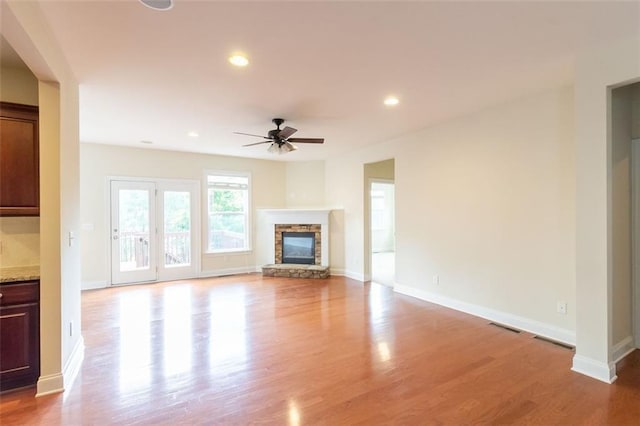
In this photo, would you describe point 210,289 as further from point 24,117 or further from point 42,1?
point 42,1

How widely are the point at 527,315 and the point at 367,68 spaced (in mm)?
3251

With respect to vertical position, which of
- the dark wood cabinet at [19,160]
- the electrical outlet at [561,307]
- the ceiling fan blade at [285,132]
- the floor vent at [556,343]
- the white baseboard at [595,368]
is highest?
the ceiling fan blade at [285,132]

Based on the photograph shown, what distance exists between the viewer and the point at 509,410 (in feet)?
7.11

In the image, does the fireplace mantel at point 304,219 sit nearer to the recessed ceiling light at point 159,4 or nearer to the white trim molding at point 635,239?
the white trim molding at point 635,239

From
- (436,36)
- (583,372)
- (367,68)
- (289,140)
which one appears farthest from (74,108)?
(583,372)

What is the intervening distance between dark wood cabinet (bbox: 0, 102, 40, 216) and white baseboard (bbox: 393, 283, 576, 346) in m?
4.77

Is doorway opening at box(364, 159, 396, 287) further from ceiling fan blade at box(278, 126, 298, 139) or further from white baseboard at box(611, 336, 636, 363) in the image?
white baseboard at box(611, 336, 636, 363)

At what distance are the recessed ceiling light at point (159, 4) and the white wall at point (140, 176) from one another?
15.9ft

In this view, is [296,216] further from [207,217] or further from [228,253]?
[207,217]

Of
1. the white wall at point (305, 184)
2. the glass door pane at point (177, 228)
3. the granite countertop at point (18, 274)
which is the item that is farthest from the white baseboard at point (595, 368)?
the glass door pane at point (177, 228)

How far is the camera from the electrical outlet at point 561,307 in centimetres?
324

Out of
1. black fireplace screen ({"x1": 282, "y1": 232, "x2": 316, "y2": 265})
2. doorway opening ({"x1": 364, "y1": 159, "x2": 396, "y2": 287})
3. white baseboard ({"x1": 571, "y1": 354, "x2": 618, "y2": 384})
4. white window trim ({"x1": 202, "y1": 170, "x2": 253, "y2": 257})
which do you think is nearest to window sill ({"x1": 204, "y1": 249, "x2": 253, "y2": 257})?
white window trim ({"x1": 202, "y1": 170, "x2": 253, "y2": 257})

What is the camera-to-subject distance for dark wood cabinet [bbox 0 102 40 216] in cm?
248

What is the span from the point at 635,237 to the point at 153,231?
23.2 ft
